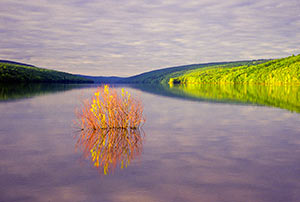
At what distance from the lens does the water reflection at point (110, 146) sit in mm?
12641

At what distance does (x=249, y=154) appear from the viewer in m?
14.1

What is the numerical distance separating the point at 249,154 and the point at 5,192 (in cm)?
1080

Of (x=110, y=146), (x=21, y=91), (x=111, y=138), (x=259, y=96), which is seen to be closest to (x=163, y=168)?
(x=110, y=146)

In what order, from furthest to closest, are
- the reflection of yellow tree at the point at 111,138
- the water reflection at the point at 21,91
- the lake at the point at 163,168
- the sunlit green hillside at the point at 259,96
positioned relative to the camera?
the water reflection at the point at 21,91
the sunlit green hillside at the point at 259,96
the reflection of yellow tree at the point at 111,138
the lake at the point at 163,168

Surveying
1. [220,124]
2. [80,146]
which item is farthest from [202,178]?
[220,124]

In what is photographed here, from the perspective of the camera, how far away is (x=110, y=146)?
15438 mm

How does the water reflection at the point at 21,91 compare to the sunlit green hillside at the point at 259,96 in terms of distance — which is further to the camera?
the water reflection at the point at 21,91

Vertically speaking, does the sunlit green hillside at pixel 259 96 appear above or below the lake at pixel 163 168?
above

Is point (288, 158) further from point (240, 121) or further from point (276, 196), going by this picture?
point (240, 121)

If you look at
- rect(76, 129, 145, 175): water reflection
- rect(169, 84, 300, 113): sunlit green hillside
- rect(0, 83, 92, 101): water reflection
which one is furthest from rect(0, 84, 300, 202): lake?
rect(0, 83, 92, 101): water reflection

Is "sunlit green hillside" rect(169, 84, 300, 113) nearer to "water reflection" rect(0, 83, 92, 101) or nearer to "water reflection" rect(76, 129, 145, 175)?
"water reflection" rect(76, 129, 145, 175)

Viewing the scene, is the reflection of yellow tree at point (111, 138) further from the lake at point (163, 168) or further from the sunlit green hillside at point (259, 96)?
the sunlit green hillside at point (259, 96)

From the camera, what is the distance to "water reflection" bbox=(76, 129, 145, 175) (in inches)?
498

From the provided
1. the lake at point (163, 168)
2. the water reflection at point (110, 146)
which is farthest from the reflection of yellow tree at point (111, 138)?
the lake at point (163, 168)
